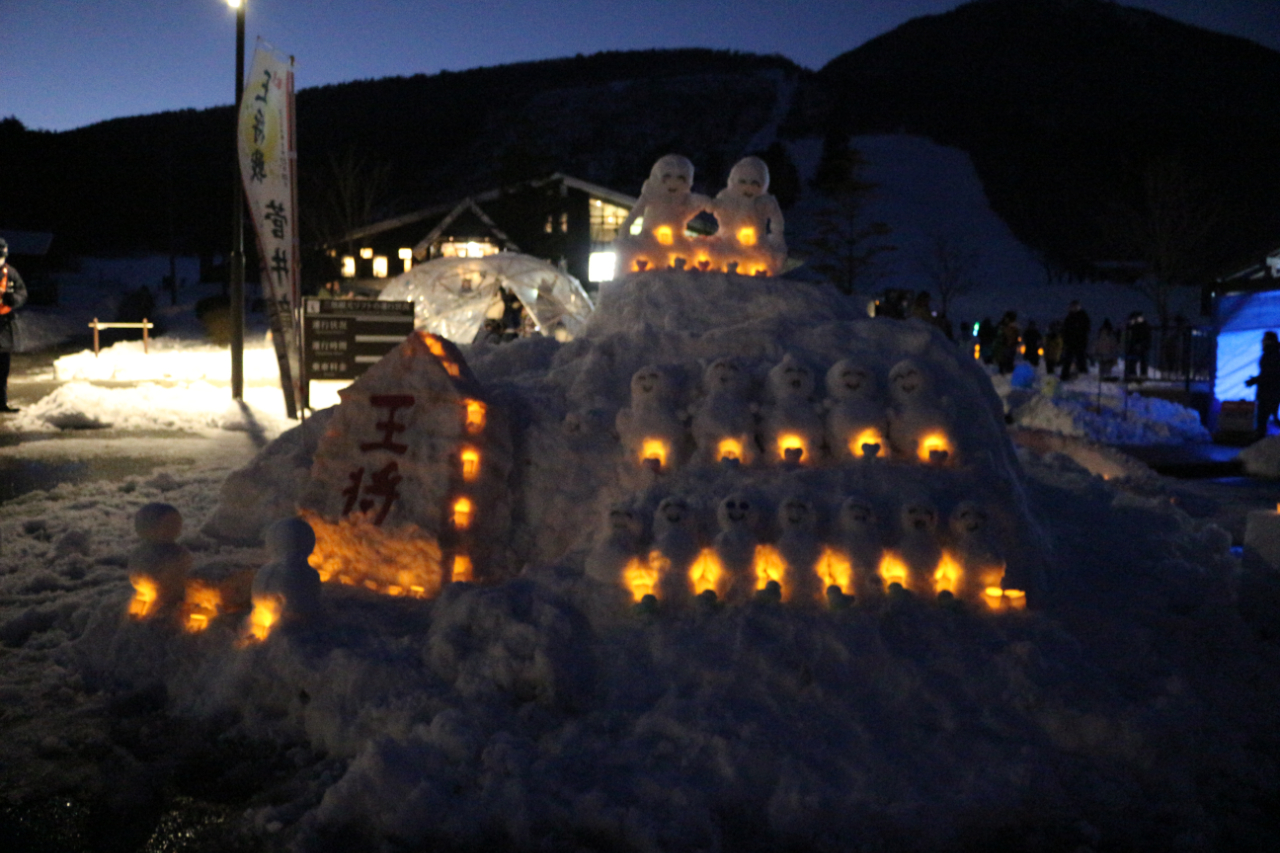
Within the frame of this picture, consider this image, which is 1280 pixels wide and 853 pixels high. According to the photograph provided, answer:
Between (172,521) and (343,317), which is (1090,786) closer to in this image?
(172,521)

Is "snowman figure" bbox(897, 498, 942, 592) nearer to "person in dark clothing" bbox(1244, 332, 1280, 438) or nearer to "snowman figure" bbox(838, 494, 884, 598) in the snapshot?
"snowman figure" bbox(838, 494, 884, 598)

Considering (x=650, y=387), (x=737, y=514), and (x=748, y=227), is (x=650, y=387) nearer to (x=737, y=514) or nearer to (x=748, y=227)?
(x=737, y=514)

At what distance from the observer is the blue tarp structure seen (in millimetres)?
12797

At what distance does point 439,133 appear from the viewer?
8812 cm

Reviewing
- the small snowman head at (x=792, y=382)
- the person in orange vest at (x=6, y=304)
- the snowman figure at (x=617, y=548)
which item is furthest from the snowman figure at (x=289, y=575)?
the person in orange vest at (x=6, y=304)

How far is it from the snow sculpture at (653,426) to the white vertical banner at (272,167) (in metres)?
5.80

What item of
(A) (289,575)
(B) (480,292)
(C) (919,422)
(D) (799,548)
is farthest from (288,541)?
(B) (480,292)

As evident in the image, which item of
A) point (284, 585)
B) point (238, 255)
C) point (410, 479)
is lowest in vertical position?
point (284, 585)

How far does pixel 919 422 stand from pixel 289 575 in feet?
11.9

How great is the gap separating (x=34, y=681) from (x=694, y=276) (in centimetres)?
510

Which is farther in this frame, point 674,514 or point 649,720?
point 674,514

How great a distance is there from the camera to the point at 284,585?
13.8 ft

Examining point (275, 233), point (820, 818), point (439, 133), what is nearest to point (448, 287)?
point (275, 233)

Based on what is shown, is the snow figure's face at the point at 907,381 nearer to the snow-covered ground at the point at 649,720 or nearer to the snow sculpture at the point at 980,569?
the snow-covered ground at the point at 649,720
